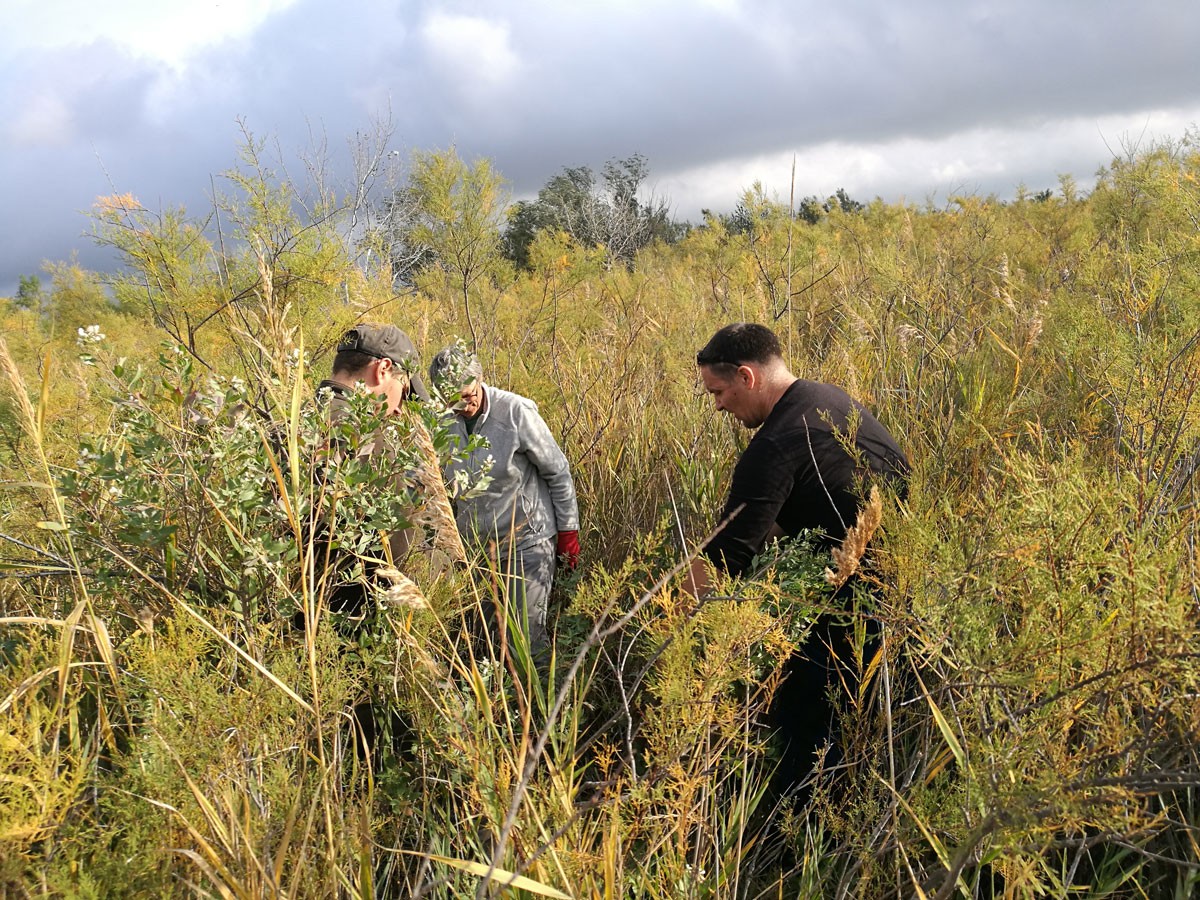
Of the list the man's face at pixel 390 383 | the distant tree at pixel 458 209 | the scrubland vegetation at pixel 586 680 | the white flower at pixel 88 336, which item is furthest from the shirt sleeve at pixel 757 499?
the distant tree at pixel 458 209

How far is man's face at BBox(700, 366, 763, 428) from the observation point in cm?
264

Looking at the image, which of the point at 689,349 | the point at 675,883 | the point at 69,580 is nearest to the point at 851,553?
the point at 675,883

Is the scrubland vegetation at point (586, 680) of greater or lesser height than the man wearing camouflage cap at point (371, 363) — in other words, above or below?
below

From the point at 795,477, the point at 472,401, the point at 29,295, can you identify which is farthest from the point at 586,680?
the point at 29,295

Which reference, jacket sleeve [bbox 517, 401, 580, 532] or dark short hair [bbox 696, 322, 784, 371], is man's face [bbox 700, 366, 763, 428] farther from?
jacket sleeve [bbox 517, 401, 580, 532]

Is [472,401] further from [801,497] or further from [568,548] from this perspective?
[801,497]

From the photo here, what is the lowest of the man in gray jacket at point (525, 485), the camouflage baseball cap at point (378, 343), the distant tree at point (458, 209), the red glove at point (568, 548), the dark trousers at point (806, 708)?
the dark trousers at point (806, 708)

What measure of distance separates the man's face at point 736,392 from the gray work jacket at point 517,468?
68 cm

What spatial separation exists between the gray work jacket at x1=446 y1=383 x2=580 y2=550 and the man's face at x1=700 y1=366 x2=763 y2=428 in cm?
68

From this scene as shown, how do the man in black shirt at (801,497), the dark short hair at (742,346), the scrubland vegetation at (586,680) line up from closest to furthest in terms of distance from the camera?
the scrubland vegetation at (586,680) → the man in black shirt at (801,497) → the dark short hair at (742,346)

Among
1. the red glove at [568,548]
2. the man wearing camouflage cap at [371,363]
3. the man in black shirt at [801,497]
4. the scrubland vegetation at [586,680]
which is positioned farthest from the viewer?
the red glove at [568,548]

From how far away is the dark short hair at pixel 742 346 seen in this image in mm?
2596

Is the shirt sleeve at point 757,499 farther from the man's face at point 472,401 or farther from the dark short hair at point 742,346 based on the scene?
the man's face at point 472,401

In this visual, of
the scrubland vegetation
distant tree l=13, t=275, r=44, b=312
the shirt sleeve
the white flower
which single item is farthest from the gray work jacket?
distant tree l=13, t=275, r=44, b=312
